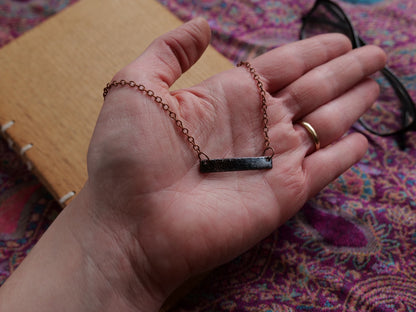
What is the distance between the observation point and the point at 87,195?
958mm

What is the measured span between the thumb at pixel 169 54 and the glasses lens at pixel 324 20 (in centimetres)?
74

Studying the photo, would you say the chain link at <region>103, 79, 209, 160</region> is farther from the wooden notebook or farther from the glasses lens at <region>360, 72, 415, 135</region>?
the glasses lens at <region>360, 72, 415, 135</region>

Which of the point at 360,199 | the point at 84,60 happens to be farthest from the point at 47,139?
the point at 360,199

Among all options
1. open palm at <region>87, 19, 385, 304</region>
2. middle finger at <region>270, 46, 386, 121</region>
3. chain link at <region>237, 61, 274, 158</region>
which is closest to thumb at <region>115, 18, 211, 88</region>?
open palm at <region>87, 19, 385, 304</region>

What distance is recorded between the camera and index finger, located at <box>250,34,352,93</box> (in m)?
1.12

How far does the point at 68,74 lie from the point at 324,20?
3.62ft

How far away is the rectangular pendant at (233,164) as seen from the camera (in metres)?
0.97

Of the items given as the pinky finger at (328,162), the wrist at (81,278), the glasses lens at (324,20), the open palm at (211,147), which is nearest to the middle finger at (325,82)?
the open palm at (211,147)

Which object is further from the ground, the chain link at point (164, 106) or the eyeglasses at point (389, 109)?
the chain link at point (164, 106)

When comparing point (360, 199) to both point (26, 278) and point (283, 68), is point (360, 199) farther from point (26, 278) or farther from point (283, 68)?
point (26, 278)

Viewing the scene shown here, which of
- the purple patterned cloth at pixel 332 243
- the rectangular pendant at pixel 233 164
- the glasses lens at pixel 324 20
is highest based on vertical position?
the rectangular pendant at pixel 233 164

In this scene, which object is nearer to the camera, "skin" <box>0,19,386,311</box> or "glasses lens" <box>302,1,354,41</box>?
"skin" <box>0,19,386,311</box>

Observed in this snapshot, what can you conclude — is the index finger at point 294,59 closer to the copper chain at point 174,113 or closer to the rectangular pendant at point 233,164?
the copper chain at point 174,113

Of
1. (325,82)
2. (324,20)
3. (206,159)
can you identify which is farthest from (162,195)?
(324,20)
